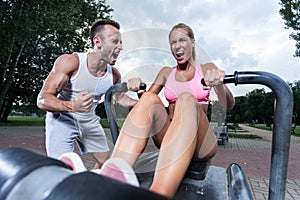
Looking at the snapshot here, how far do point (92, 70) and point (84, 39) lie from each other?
505 inches

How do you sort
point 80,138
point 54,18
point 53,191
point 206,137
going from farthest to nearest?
1. point 54,18
2. point 80,138
3. point 206,137
4. point 53,191

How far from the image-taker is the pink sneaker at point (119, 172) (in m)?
0.54

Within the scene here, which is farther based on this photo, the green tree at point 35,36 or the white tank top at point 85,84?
the green tree at point 35,36

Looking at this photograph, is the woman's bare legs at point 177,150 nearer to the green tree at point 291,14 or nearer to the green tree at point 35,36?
the green tree at point 35,36

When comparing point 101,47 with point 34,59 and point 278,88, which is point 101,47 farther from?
point 34,59

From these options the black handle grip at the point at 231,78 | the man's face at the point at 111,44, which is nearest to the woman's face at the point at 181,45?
the man's face at the point at 111,44

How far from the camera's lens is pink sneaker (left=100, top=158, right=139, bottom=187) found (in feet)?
1.76

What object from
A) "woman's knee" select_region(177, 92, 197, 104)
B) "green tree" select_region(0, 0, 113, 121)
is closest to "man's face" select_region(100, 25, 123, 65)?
"woman's knee" select_region(177, 92, 197, 104)

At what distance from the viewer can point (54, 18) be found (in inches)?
368

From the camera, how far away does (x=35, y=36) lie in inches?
381

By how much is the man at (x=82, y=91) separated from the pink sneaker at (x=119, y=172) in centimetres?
80

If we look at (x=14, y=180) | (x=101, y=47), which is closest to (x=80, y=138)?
(x=101, y=47)

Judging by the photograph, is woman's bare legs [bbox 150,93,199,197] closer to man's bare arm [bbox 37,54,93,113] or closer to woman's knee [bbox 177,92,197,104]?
woman's knee [bbox 177,92,197,104]

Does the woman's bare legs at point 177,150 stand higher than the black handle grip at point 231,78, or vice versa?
the black handle grip at point 231,78
